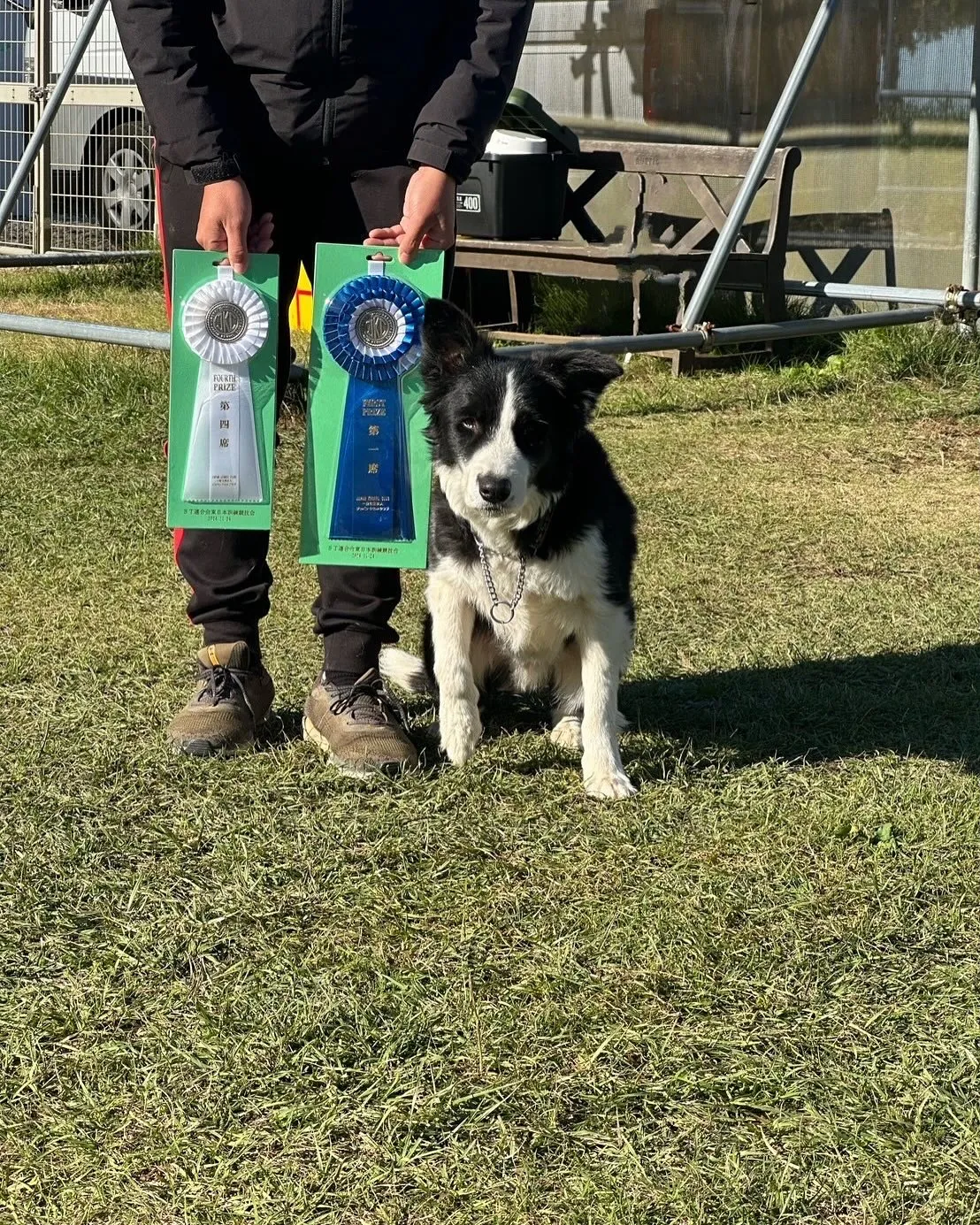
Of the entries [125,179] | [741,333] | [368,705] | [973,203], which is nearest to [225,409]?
[368,705]

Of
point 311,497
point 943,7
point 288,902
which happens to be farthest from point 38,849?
point 943,7

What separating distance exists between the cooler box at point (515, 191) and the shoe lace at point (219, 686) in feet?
18.4

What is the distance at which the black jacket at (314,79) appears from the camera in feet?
10.1

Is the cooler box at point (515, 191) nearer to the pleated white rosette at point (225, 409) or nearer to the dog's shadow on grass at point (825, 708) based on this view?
the dog's shadow on grass at point (825, 708)

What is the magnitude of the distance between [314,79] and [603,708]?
1.49m

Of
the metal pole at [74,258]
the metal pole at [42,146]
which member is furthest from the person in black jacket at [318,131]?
A: the metal pole at [42,146]

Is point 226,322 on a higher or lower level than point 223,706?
higher

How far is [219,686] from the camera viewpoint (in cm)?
346

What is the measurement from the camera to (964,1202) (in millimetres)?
1950

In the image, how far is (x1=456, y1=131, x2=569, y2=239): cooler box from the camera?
847 centimetres

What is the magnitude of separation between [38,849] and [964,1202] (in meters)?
1.84

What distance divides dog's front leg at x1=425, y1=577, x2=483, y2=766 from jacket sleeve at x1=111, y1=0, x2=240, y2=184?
104cm

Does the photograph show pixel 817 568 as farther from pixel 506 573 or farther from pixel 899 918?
pixel 899 918

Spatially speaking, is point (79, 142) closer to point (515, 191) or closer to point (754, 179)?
point (515, 191)
